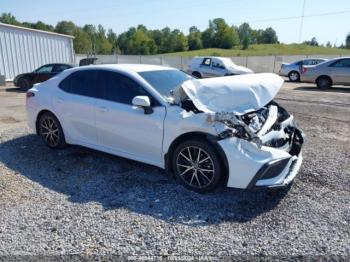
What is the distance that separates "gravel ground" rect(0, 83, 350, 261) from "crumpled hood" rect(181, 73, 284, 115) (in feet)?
3.49

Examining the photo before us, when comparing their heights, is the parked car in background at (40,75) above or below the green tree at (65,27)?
below

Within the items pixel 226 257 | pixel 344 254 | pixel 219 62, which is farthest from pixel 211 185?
pixel 219 62

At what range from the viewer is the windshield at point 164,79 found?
4.98 metres

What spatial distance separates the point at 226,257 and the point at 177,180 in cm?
164

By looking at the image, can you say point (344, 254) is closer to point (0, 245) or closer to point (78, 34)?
point (0, 245)

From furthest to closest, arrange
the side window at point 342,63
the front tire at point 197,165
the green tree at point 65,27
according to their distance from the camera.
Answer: the green tree at point 65,27
the side window at point 342,63
the front tire at point 197,165

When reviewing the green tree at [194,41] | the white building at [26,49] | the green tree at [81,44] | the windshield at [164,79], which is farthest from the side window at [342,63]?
the green tree at [194,41]

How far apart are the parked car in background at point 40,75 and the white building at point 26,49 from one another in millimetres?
3846

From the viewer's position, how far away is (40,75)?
661 inches

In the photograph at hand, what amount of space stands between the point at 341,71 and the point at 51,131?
14.5 meters

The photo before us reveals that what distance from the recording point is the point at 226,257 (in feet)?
10.4

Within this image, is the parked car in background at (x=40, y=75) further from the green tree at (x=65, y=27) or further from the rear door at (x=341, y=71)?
the green tree at (x=65, y=27)

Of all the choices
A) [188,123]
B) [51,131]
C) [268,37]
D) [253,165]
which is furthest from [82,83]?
[268,37]

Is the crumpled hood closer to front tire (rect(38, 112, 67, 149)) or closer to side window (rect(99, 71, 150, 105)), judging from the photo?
side window (rect(99, 71, 150, 105))
